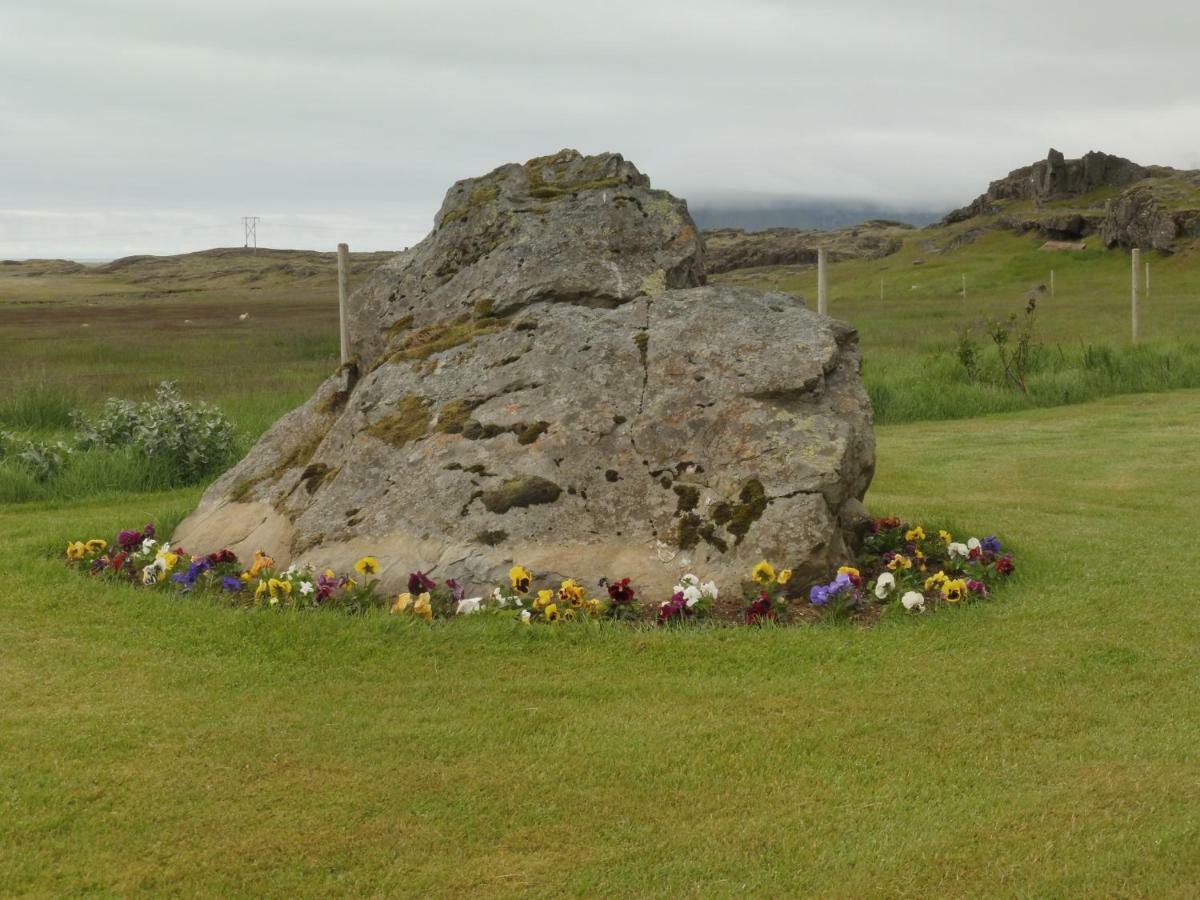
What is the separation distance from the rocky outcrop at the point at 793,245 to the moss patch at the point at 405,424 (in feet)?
242

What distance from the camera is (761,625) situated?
7.02m

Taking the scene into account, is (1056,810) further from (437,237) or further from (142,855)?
(437,237)

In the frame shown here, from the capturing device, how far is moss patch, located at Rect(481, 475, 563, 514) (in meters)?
7.77

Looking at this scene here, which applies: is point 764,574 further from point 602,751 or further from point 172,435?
point 172,435

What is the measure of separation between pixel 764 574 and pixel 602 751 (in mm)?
2168

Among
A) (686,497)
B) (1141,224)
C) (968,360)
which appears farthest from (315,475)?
(1141,224)

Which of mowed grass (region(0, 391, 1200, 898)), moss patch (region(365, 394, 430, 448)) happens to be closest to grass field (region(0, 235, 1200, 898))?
mowed grass (region(0, 391, 1200, 898))

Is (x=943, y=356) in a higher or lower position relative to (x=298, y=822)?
higher

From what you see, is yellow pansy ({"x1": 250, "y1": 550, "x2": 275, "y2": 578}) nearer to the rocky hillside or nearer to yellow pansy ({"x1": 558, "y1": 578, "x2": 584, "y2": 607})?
yellow pansy ({"x1": 558, "y1": 578, "x2": 584, "y2": 607})

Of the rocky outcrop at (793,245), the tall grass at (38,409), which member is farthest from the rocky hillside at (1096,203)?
the tall grass at (38,409)

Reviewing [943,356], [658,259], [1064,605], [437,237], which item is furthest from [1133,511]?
[943,356]

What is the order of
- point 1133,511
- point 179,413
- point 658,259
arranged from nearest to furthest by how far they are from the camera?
point 658,259 → point 1133,511 → point 179,413

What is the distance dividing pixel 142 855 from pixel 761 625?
11.9ft

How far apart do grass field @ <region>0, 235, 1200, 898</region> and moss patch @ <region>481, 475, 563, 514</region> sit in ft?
3.22
